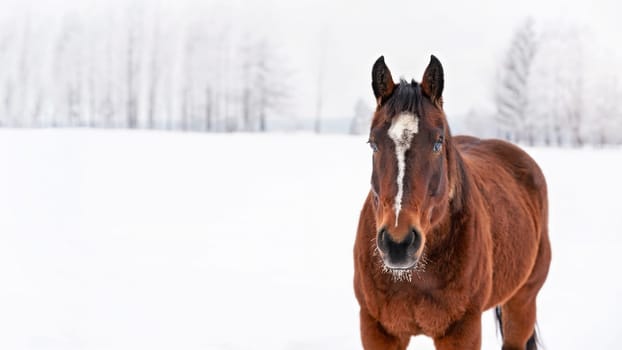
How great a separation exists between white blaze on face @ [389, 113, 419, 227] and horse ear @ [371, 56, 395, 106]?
31 centimetres

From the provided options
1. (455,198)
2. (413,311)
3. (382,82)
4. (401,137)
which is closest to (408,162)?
(401,137)

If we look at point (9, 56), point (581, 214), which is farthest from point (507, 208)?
point (9, 56)

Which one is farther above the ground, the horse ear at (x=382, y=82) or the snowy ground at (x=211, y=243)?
the horse ear at (x=382, y=82)

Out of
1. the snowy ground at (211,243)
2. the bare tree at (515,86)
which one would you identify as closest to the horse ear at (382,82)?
the snowy ground at (211,243)

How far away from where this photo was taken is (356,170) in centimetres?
1562

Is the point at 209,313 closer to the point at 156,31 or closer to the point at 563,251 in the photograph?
the point at 563,251

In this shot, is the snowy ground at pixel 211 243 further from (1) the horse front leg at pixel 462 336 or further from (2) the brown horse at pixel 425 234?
(1) the horse front leg at pixel 462 336

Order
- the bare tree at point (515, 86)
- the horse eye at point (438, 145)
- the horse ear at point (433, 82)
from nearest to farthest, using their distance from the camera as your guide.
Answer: the horse eye at point (438, 145)
the horse ear at point (433, 82)
the bare tree at point (515, 86)

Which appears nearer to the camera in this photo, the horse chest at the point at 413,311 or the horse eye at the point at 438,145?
the horse eye at the point at 438,145

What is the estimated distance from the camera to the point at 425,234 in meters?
3.07

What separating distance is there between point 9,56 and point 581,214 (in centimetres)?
2881

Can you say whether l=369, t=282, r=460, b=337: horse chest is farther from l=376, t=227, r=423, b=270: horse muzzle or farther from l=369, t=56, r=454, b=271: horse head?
l=376, t=227, r=423, b=270: horse muzzle

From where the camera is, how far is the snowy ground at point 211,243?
7.13 m

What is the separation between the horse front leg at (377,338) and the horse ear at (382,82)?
1.28 m
